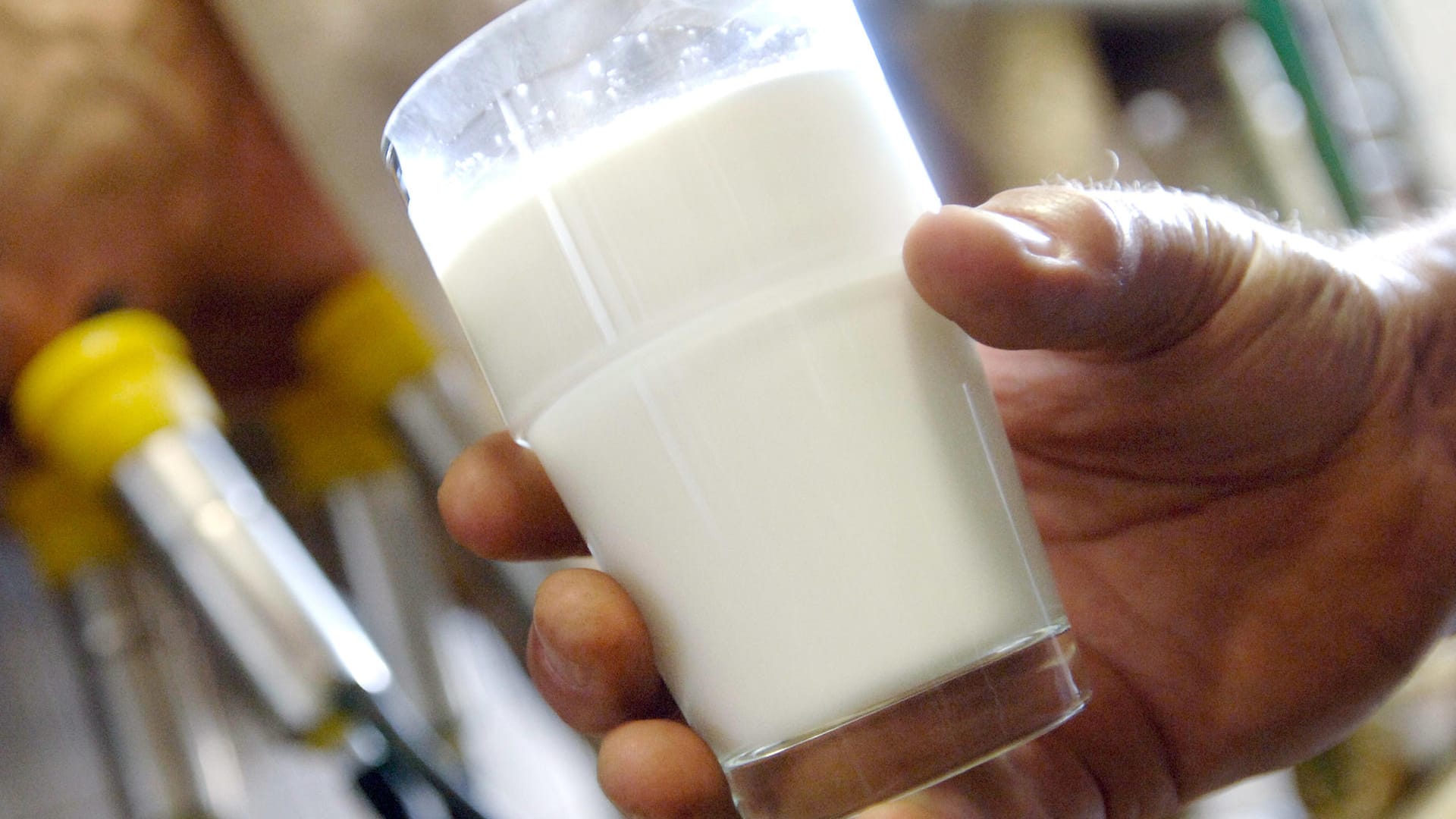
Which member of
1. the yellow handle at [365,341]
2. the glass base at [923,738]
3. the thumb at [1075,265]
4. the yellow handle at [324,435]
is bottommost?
the glass base at [923,738]

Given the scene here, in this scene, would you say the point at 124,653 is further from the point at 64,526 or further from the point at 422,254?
the point at 422,254

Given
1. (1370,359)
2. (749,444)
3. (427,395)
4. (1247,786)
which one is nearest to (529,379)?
(749,444)

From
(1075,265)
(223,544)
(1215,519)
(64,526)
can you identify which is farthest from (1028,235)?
(64,526)

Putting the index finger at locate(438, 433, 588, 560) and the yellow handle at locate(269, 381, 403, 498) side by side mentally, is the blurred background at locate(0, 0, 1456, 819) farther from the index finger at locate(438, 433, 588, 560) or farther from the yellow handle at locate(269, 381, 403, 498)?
the index finger at locate(438, 433, 588, 560)

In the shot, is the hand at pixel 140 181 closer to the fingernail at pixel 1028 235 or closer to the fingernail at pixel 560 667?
the fingernail at pixel 560 667

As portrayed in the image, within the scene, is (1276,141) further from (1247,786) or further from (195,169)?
(195,169)

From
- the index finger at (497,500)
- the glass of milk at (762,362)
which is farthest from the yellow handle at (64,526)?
the glass of milk at (762,362)

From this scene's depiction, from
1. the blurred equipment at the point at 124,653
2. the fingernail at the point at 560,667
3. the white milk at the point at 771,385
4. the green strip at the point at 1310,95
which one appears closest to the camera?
the white milk at the point at 771,385

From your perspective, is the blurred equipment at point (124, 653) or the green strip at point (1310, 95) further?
the green strip at point (1310, 95)
